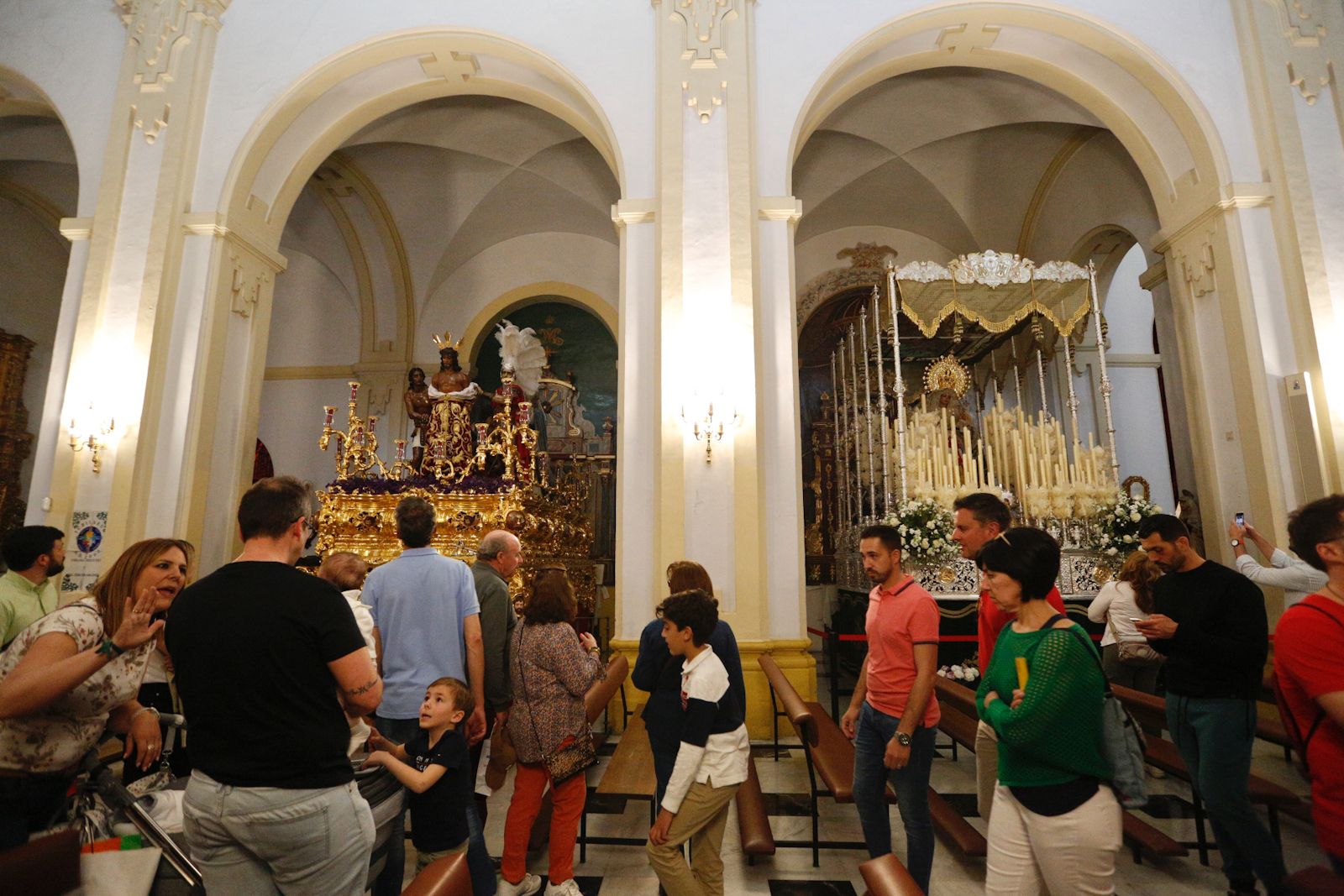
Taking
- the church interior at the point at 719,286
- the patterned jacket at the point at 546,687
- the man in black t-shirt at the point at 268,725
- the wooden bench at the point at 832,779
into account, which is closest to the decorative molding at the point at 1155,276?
the church interior at the point at 719,286

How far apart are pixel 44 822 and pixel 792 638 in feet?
16.2

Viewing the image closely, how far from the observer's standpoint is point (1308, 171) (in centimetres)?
663

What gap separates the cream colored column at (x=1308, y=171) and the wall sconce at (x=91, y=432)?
10.1 meters

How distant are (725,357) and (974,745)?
12.4 ft

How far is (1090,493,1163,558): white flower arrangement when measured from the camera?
6.96 metres

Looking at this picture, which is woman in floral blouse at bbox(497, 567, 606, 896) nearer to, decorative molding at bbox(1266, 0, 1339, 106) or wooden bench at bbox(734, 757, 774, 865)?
wooden bench at bbox(734, 757, 774, 865)

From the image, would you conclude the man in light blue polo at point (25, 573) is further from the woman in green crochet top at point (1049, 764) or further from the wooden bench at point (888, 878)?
the woman in green crochet top at point (1049, 764)

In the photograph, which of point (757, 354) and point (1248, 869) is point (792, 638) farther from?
point (1248, 869)

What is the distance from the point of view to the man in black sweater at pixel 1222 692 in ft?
9.07

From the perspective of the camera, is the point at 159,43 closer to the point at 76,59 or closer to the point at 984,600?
the point at 76,59

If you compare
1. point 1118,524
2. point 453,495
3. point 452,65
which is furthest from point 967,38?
point 453,495

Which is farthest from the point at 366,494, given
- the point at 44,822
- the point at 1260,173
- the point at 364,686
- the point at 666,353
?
the point at 1260,173

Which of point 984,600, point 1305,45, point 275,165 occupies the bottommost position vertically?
point 984,600

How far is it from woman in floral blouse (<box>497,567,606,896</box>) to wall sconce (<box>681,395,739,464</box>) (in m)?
3.24
